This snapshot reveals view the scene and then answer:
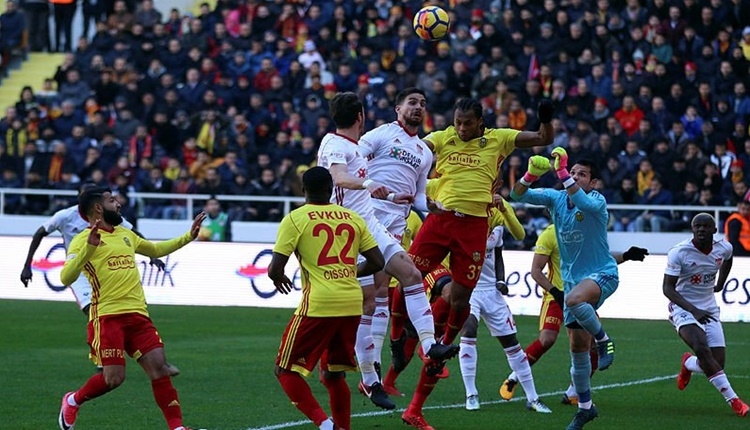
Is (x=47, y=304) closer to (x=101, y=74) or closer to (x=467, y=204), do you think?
(x=101, y=74)

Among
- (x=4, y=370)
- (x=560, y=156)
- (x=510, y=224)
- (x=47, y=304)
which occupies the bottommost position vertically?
(x=47, y=304)

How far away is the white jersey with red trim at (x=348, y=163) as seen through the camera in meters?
11.9

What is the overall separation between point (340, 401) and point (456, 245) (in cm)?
265

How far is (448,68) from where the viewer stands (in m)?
29.4

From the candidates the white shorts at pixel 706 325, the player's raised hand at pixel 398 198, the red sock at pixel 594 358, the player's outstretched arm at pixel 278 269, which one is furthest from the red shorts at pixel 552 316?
the player's outstretched arm at pixel 278 269

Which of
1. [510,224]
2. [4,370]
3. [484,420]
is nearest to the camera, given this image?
[484,420]

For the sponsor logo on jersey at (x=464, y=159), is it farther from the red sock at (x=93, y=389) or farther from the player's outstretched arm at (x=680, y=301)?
the red sock at (x=93, y=389)

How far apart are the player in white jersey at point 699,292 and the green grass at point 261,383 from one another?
1.68ft

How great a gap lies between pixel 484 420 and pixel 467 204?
6.15ft

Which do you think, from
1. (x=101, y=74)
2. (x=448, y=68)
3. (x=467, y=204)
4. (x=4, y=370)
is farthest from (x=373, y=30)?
(x=467, y=204)

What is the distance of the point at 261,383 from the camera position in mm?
15070

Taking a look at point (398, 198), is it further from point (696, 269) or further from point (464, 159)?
point (696, 269)

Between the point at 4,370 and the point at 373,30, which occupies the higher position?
the point at 373,30

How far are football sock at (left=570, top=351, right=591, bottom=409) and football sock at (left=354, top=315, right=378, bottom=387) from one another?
1.65m
